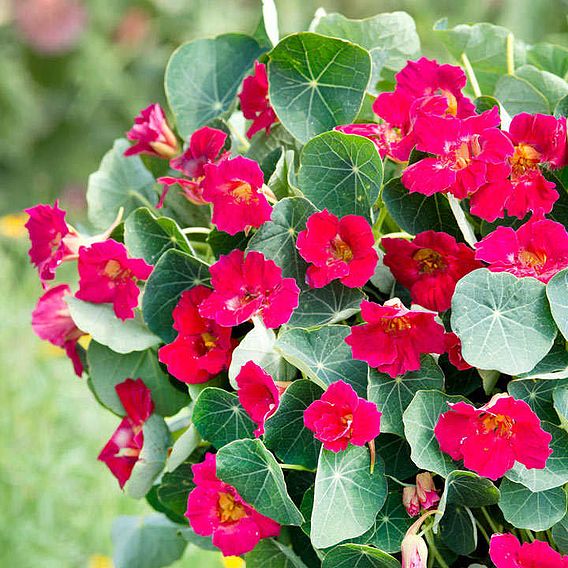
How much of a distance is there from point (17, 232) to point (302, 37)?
1.95 m

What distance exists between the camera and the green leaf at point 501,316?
65cm

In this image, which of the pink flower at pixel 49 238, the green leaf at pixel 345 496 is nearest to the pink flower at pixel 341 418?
the green leaf at pixel 345 496

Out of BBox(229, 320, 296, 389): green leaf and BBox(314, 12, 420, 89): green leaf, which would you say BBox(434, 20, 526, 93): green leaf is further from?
BBox(229, 320, 296, 389): green leaf

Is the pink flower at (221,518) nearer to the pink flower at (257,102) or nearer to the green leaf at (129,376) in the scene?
the green leaf at (129,376)

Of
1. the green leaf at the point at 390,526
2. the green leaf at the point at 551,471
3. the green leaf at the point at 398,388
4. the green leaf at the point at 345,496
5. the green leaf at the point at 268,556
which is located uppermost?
the green leaf at the point at 398,388

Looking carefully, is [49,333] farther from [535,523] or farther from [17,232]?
[17,232]

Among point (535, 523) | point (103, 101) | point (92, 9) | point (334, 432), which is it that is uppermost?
point (334, 432)

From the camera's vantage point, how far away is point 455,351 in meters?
0.69

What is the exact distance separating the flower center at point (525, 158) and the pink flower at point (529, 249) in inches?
2.3

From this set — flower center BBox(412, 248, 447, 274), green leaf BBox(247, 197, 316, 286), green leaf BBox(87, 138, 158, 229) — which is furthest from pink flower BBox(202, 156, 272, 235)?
green leaf BBox(87, 138, 158, 229)

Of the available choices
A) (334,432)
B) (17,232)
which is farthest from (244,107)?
(17,232)

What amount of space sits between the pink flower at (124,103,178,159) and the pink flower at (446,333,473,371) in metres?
0.33

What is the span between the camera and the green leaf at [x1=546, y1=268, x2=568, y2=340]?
64 centimetres

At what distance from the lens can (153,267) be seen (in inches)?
30.2
